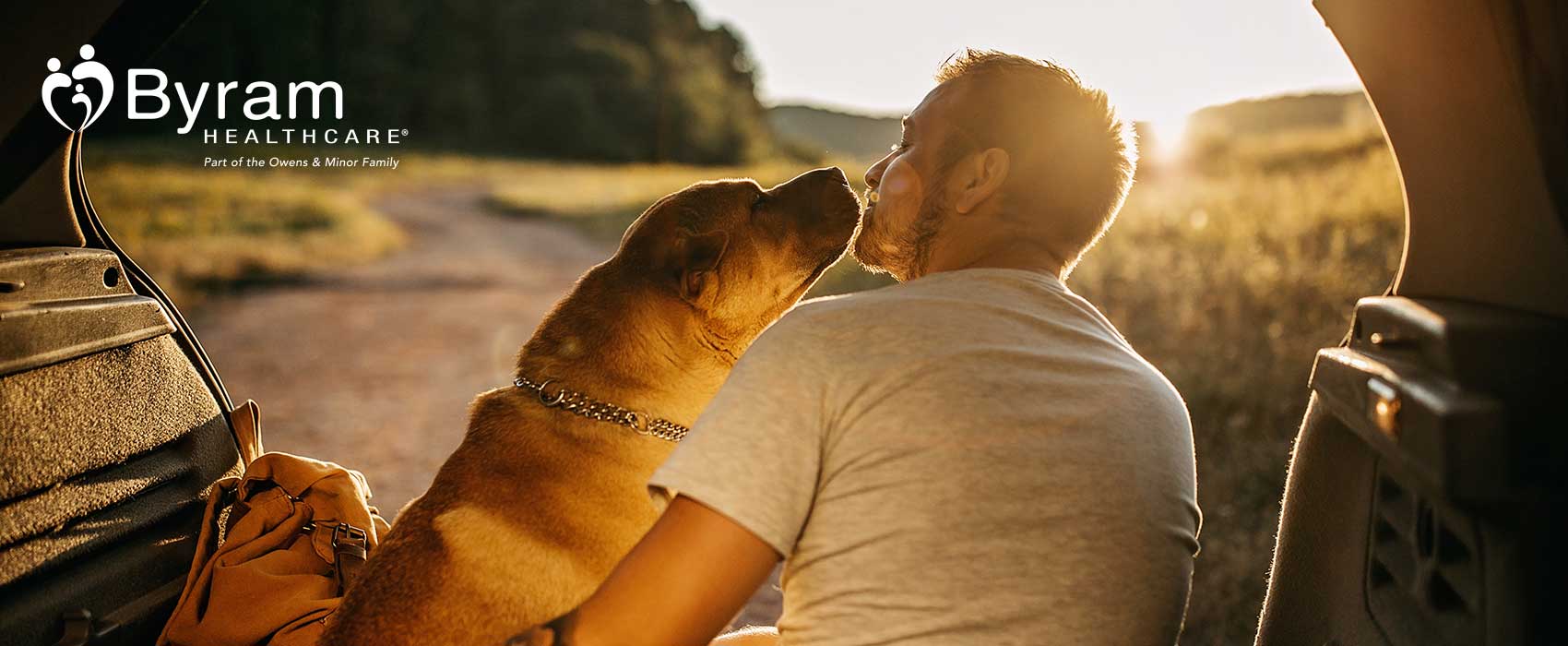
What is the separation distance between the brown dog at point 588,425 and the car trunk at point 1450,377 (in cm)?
137

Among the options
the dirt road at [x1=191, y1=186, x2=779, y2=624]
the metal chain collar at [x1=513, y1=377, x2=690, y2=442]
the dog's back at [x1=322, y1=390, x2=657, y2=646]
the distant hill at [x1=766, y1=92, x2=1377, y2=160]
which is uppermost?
the distant hill at [x1=766, y1=92, x2=1377, y2=160]

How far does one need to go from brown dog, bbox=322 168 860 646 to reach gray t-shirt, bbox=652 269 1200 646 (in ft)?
2.57

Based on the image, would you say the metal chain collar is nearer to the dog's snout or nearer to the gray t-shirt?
the gray t-shirt

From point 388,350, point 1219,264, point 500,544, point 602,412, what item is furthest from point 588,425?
point 388,350

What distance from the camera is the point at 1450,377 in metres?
1.24

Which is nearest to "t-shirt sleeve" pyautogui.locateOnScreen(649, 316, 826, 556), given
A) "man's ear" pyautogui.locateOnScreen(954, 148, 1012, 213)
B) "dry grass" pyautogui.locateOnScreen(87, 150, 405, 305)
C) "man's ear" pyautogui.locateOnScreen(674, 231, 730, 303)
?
"man's ear" pyautogui.locateOnScreen(954, 148, 1012, 213)

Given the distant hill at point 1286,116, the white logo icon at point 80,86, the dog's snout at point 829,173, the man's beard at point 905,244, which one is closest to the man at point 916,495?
the man's beard at point 905,244

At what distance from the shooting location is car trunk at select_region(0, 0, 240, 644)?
192cm

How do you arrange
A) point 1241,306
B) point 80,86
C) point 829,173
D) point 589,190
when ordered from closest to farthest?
point 80,86 → point 829,173 → point 1241,306 → point 589,190

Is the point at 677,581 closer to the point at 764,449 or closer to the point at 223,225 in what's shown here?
the point at 764,449

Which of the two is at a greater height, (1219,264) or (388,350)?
(1219,264)

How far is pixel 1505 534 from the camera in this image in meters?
1.15

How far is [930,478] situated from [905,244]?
31.7 inches

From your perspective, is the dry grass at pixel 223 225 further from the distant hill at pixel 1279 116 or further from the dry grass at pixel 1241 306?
the dry grass at pixel 1241 306
